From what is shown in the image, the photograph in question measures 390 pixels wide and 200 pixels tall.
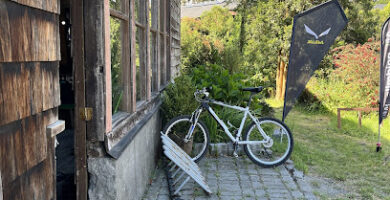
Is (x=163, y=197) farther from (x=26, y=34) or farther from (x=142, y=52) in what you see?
(x=26, y=34)

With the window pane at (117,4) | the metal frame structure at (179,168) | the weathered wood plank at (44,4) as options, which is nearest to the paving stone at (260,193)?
the metal frame structure at (179,168)

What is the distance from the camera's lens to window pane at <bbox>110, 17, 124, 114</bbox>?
287 cm

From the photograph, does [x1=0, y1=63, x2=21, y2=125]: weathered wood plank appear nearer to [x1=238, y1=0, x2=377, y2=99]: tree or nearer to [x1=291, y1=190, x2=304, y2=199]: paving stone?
[x1=291, y1=190, x2=304, y2=199]: paving stone

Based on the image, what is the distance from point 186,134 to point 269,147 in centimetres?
134

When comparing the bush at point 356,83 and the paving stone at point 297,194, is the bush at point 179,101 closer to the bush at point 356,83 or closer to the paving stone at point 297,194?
the paving stone at point 297,194

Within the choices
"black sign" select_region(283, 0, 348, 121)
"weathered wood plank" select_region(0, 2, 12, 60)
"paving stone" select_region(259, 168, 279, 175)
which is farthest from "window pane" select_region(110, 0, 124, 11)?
"black sign" select_region(283, 0, 348, 121)

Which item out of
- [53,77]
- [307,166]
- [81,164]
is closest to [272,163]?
[307,166]

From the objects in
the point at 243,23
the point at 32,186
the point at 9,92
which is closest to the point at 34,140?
the point at 32,186

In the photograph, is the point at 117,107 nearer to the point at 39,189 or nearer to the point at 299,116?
the point at 39,189

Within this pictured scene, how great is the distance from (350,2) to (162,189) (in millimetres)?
11216

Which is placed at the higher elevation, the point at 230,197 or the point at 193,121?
the point at 193,121

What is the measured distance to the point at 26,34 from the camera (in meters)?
1.45

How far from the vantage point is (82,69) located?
249cm

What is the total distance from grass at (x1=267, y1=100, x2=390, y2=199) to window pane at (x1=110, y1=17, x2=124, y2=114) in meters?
2.92
